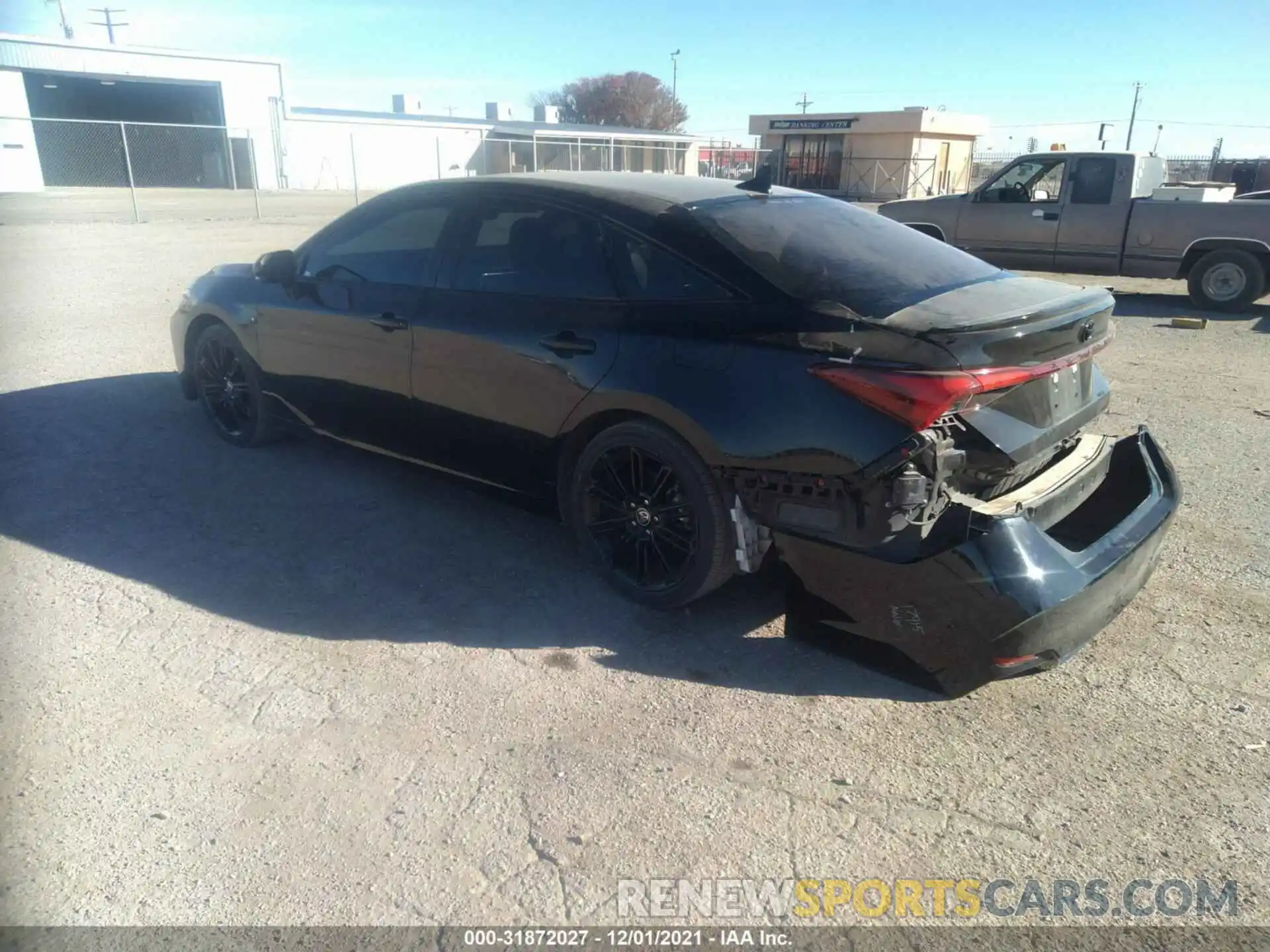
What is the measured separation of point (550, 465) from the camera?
392cm

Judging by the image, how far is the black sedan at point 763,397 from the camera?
115 inches

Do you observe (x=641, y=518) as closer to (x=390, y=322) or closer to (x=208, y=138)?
(x=390, y=322)

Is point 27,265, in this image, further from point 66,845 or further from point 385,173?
point 385,173

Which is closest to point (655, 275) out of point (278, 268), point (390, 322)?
point (390, 322)

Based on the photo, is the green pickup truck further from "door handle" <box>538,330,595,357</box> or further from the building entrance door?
the building entrance door

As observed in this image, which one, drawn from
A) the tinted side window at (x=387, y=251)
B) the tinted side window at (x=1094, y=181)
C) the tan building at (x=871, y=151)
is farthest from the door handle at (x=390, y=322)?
the tan building at (x=871, y=151)

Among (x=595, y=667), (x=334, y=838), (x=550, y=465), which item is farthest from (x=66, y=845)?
(x=550, y=465)

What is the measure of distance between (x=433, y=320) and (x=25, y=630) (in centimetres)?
Result: 205

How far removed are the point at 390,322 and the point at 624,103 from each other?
286 feet

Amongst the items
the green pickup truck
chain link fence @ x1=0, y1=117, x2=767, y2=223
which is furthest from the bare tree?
the green pickup truck

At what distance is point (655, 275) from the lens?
355cm

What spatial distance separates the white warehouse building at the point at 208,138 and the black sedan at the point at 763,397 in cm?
2768

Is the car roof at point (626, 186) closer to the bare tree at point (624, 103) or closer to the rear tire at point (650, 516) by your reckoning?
the rear tire at point (650, 516)

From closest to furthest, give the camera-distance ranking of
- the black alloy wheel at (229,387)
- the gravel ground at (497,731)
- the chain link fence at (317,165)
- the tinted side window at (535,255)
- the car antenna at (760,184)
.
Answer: the gravel ground at (497,731) → the tinted side window at (535,255) → the car antenna at (760,184) → the black alloy wheel at (229,387) → the chain link fence at (317,165)
